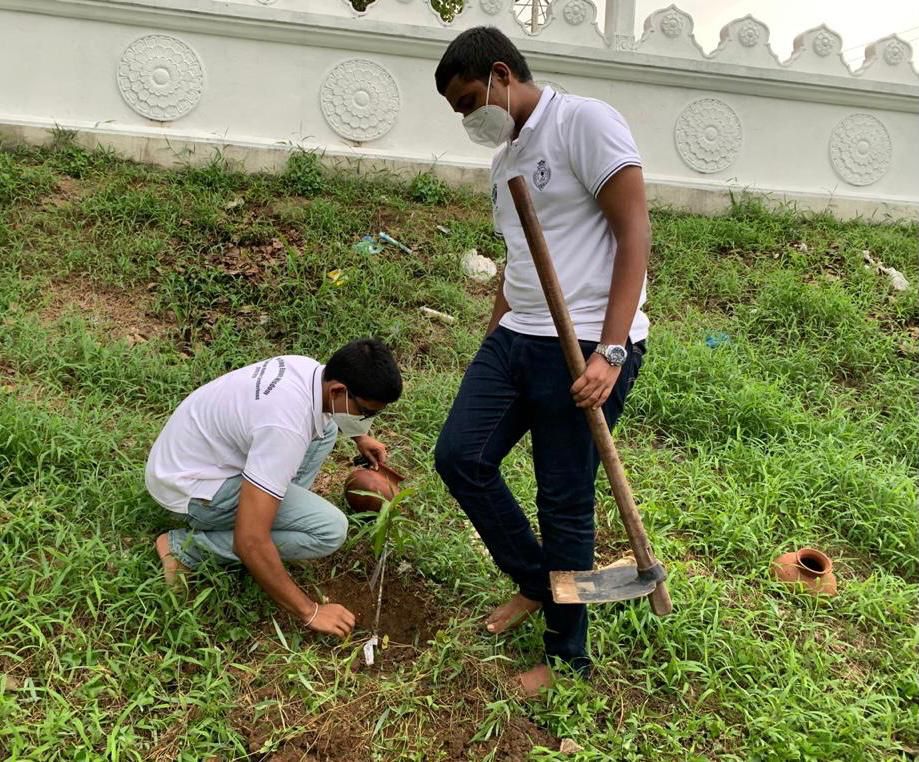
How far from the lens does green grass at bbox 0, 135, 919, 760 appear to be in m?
2.09

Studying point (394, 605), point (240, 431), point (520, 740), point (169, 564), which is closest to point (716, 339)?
point (394, 605)

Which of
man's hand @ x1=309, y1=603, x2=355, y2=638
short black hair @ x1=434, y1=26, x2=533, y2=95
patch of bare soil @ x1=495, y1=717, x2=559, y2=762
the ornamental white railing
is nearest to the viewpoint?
short black hair @ x1=434, y1=26, x2=533, y2=95

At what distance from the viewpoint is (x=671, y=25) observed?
22.1 feet

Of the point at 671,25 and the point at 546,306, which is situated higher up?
the point at 671,25

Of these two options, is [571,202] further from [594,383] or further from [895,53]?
[895,53]

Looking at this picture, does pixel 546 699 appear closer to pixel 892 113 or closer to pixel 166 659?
pixel 166 659

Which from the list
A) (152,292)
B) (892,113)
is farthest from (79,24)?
(892,113)

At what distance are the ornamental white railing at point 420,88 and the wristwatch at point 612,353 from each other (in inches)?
193

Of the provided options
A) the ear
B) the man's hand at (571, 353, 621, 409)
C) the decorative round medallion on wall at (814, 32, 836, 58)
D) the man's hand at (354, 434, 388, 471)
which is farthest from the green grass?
the decorative round medallion on wall at (814, 32, 836, 58)

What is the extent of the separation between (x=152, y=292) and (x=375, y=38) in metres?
3.16

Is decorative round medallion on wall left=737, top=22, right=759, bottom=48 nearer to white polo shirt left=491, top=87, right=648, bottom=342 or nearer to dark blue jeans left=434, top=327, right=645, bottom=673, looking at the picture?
white polo shirt left=491, top=87, right=648, bottom=342

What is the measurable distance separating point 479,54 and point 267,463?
130 cm

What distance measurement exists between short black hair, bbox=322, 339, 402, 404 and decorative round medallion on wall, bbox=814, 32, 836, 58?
274 inches

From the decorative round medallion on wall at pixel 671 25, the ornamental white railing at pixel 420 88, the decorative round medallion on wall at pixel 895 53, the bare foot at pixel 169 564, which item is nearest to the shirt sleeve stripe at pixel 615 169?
the bare foot at pixel 169 564
